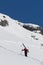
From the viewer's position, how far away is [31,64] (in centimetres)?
1547

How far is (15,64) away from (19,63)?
28.0 inches

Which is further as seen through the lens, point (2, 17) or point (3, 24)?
point (2, 17)

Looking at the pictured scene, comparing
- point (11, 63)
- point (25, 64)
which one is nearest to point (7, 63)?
point (11, 63)

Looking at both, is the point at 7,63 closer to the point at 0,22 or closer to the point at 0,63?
the point at 0,63

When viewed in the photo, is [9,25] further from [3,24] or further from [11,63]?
[11,63]

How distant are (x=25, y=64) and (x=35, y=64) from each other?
0.89 meters

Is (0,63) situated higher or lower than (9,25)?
lower

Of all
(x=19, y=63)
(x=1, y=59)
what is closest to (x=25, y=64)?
(x=19, y=63)

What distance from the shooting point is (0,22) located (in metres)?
48.4

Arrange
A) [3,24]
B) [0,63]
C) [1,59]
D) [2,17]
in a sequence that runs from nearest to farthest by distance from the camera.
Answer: [0,63]
[1,59]
[3,24]
[2,17]

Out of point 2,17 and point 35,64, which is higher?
point 2,17

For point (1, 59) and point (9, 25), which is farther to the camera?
point (9, 25)

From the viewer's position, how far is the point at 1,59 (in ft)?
48.6

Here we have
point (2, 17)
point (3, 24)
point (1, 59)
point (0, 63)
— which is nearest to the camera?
point (0, 63)
